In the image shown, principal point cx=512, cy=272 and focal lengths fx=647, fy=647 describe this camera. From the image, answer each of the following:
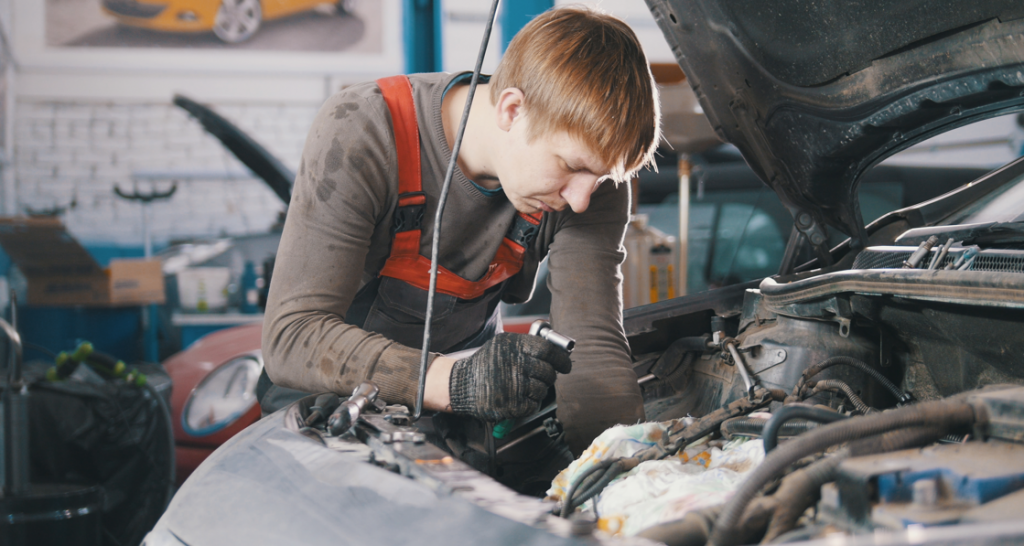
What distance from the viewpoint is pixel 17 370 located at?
184 cm

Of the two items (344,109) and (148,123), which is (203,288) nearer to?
(148,123)

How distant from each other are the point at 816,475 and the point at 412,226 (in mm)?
851

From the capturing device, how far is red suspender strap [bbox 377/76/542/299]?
1.18 m

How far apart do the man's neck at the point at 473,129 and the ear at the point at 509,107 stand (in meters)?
0.08

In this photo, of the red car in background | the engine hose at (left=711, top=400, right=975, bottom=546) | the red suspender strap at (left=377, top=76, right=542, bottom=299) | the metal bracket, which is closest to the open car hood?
the metal bracket

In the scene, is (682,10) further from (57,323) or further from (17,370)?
(57,323)

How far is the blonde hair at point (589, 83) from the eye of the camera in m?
0.97

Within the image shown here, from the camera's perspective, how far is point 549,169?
1.02 meters

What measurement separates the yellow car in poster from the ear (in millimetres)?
3509

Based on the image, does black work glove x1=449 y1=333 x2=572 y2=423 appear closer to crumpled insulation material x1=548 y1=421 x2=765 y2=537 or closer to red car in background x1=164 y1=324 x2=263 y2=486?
crumpled insulation material x1=548 y1=421 x2=765 y2=537

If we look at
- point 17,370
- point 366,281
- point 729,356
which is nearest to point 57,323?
point 17,370

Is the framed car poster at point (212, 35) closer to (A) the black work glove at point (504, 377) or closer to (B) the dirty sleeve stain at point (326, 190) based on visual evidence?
(B) the dirty sleeve stain at point (326, 190)

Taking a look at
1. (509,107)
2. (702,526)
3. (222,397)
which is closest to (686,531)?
(702,526)

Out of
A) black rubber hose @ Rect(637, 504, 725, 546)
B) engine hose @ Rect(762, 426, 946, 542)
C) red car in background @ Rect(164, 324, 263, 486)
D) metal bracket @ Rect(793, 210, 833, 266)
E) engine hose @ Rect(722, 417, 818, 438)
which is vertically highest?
metal bracket @ Rect(793, 210, 833, 266)
